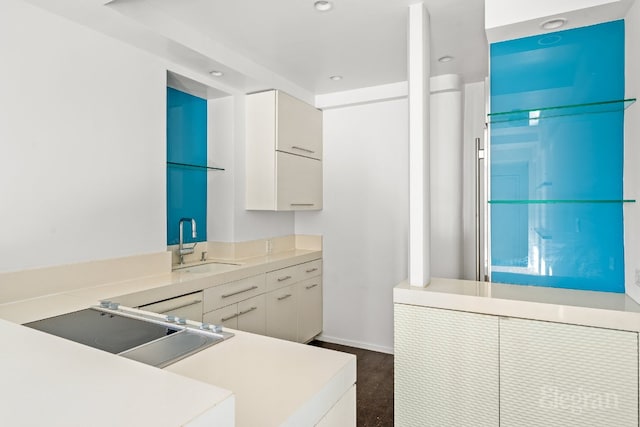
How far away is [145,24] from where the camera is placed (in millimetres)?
2109

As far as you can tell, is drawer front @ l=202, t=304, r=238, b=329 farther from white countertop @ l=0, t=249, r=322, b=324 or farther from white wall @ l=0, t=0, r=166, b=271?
white wall @ l=0, t=0, r=166, b=271

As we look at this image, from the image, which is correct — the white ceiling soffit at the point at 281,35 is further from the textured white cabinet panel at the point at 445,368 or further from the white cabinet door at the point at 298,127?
the textured white cabinet panel at the point at 445,368

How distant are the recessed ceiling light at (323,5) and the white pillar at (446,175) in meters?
1.44

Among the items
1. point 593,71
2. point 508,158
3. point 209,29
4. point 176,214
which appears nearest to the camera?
point 593,71

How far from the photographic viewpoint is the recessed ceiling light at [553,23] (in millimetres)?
1796

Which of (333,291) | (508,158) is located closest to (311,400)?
(508,158)

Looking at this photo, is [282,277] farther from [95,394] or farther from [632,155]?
[95,394]

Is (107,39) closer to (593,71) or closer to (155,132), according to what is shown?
(155,132)

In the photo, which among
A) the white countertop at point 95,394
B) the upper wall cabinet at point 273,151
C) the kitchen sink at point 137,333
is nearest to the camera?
the white countertop at point 95,394

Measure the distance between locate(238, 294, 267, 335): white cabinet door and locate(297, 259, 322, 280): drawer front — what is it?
2.03 feet

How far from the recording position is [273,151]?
3.19 meters

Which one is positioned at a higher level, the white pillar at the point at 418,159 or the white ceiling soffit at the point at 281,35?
the white ceiling soffit at the point at 281,35

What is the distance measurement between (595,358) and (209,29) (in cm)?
268

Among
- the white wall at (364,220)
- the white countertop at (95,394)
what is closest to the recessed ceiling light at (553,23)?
the white wall at (364,220)
